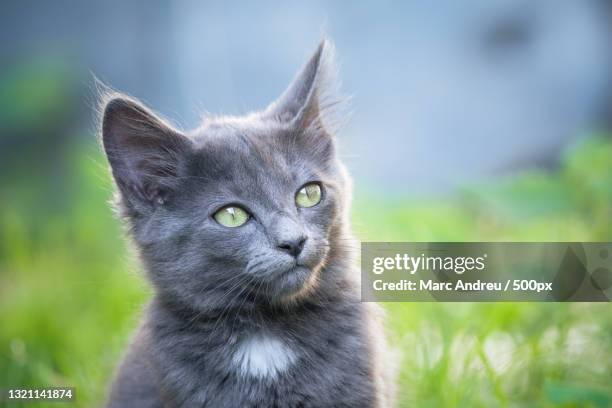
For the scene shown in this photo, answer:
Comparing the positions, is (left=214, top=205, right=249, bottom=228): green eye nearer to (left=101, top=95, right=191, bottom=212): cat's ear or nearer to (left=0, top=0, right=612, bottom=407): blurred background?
(left=101, top=95, right=191, bottom=212): cat's ear

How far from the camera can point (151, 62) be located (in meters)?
3.89

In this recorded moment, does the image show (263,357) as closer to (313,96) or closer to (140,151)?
(140,151)

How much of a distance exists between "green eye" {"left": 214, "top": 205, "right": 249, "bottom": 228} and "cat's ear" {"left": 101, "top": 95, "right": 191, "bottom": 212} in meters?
0.15

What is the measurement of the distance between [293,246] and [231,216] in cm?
19

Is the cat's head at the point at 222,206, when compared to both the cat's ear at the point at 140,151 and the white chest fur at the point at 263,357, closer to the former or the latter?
the cat's ear at the point at 140,151

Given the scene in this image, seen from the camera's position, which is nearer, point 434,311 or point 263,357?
point 263,357

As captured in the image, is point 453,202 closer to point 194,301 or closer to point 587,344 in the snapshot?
point 587,344

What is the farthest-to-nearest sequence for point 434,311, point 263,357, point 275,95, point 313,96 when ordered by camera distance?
point 275,95
point 434,311
point 313,96
point 263,357

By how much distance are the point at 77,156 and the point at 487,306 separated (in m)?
2.36

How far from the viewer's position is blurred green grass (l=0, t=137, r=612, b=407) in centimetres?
216

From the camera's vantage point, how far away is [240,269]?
63.8 inches

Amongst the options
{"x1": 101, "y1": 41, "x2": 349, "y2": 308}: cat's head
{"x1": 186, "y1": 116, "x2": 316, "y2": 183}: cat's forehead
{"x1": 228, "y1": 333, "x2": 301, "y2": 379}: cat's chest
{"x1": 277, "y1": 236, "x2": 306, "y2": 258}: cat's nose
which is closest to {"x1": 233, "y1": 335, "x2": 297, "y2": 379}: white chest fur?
{"x1": 228, "y1": 333, "x2": 301, "y2": 379}: cat's chest

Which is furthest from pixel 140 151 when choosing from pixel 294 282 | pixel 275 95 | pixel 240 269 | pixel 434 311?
pixel 275 95

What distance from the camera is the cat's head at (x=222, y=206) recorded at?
5.27 feet
